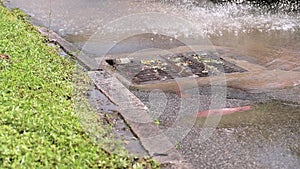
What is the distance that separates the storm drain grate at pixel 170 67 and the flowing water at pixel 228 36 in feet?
2.13

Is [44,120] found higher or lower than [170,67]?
higher

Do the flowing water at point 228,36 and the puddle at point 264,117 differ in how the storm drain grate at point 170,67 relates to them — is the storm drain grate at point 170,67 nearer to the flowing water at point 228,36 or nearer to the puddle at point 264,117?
the flowing water at point 228,36

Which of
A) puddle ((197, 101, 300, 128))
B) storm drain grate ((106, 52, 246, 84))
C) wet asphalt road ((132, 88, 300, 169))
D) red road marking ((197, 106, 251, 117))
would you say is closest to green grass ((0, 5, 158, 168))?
wet asphalt road ((132, 88, 300, 169))

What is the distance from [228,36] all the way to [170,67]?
2562 millimetres

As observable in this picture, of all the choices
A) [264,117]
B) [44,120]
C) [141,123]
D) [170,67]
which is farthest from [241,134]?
[170,67]

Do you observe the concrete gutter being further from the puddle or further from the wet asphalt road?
the puddle

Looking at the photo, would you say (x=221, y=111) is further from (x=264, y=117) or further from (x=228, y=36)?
(x=228, y=36)

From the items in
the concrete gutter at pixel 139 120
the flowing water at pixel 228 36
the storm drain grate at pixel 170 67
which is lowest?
the flowing water at pixel 228 36

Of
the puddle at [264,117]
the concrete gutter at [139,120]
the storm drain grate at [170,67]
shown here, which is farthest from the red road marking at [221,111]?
the storm drain grate at [170,67]

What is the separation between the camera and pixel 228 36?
338 inches

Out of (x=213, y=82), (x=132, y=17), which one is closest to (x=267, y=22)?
(x=132, y=17)

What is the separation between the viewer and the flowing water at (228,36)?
399cm

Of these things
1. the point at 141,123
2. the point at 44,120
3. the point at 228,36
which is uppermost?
the point at 44,120

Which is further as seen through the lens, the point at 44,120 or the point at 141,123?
the point at 141,123
